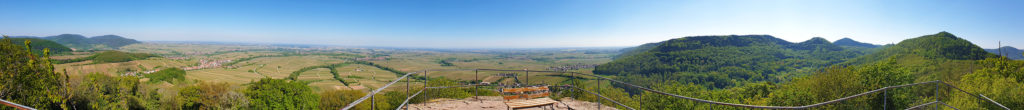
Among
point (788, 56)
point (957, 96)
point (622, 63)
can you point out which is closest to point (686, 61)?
point (622, 63)

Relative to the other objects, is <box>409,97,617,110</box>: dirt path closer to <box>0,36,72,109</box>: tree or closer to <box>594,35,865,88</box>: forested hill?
<box>0,36,72,109</box>: tree

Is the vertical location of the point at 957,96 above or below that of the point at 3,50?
below

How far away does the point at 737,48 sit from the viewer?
13225 cm

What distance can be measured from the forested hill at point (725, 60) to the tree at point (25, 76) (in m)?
91.0

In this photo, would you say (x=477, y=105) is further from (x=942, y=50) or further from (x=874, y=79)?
(x=942, y=50)

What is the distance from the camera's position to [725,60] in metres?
112

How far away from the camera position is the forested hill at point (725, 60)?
96.5 meters

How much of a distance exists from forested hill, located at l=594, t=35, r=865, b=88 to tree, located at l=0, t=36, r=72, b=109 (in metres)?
91.0

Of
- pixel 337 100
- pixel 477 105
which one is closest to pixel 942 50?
pixel 337 100

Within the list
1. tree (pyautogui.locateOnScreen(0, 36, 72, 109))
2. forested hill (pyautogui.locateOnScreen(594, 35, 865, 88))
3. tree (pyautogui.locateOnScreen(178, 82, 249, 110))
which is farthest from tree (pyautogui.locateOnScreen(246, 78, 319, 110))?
forested hill (pyautogui.locateOnScreen(594, 35, 865, 88))

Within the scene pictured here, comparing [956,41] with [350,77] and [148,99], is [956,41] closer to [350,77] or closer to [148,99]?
[350,77]

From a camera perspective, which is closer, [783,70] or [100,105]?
[100,105]

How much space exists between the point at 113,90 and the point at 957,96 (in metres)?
35.5

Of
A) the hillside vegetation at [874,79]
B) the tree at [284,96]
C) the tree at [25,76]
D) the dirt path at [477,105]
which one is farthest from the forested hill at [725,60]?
the tree at [25,76]
